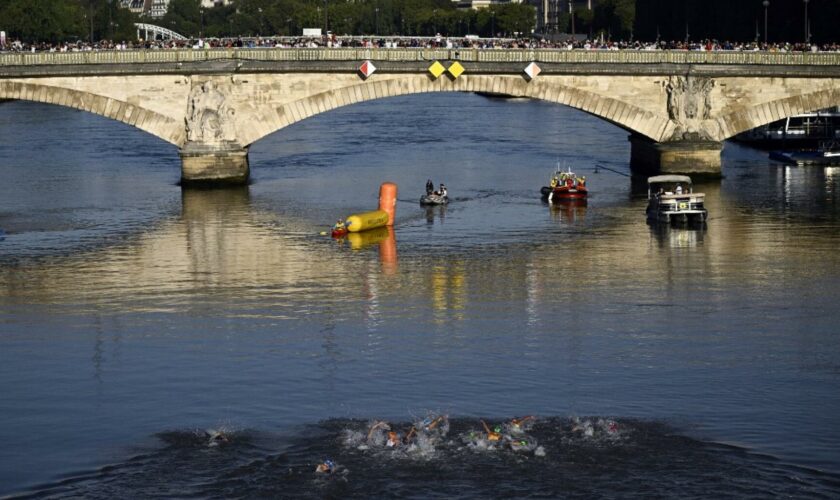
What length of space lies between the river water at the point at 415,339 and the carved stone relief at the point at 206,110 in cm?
382

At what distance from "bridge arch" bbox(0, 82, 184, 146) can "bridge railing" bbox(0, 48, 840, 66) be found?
1384mm

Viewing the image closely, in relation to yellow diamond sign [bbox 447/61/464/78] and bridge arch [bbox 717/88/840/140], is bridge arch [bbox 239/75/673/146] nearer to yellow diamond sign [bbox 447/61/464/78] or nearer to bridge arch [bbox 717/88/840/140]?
yellow diamond sign [bbox 447/61/464/78]

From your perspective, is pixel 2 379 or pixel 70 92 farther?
pixel 70 92

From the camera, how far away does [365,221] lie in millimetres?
74438

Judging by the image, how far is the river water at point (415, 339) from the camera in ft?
124

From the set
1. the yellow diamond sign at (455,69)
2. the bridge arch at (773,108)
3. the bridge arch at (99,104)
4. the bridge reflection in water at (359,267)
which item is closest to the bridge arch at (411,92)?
the yellow diamond sign at (455,69)

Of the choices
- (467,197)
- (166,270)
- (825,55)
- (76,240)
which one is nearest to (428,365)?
(166,270)

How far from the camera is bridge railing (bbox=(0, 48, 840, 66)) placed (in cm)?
8669

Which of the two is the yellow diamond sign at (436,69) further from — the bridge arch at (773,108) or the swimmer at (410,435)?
the swimmer at (410,435)

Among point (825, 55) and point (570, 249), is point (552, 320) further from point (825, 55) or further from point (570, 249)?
point (825, 55)

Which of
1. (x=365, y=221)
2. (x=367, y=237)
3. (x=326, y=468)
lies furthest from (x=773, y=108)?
(x=326, y=468)

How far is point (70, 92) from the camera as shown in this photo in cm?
8688

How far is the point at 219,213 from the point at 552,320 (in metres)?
30.2

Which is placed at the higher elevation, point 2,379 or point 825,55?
point 825,55
